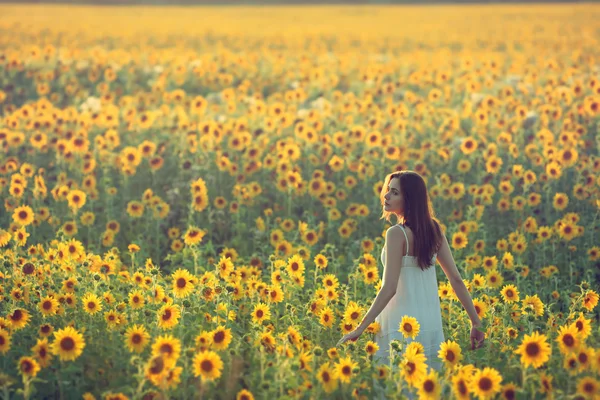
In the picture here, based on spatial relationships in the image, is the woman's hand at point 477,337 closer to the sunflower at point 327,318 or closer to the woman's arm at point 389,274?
the woman's arm at point 389,274

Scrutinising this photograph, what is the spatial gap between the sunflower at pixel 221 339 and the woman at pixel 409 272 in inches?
27.6

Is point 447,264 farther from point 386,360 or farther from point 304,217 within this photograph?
point 304,217

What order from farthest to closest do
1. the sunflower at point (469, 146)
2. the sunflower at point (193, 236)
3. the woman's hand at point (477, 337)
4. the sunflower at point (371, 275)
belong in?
the sunflower at point (469, 146), the sunflower at point (193, 236), the sunflower at point (371, 275), the woman's hand at point (477, 337)

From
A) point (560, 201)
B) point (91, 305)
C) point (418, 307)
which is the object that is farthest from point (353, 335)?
point (560, 201)

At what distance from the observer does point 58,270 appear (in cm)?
560

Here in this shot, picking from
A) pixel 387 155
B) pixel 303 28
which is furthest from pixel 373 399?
pixel 303 28

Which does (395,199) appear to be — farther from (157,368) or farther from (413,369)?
(157,368)

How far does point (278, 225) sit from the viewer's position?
26.2ft

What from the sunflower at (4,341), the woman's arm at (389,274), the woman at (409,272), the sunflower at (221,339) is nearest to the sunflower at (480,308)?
the woman at (409,272)

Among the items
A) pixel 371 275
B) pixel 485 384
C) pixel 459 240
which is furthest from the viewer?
pixel 459 240

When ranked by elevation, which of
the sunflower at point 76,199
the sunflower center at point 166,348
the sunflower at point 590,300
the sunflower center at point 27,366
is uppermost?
the sunflower at point 590,300

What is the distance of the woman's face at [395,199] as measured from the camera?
4.66m

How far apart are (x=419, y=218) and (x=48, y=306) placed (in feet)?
7.25

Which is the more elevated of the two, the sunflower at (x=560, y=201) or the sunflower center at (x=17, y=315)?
the sunflower at (x=560, y=201)
